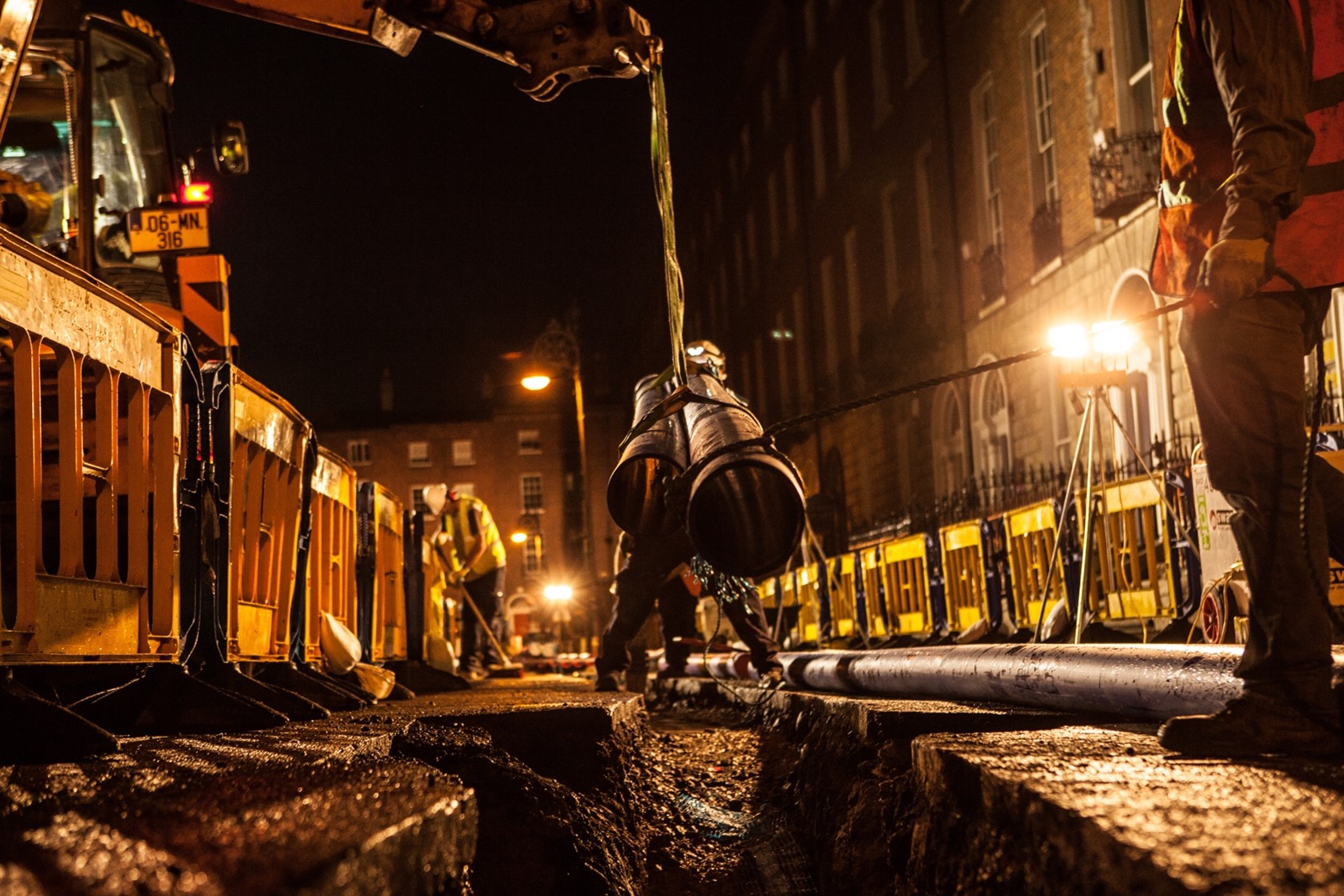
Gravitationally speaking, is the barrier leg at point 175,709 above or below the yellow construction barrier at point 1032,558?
below

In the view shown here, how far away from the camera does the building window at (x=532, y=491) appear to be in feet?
203

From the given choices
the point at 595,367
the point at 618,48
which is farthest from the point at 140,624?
the point at 595,367

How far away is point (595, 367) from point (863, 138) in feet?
116

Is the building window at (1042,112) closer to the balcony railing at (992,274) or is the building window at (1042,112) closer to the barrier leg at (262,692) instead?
the balcony railing at (992,274)

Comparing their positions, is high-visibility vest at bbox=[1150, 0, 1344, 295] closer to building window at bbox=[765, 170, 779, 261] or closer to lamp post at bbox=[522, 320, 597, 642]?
lamp post at bbox=[522, 320, 597, 642]

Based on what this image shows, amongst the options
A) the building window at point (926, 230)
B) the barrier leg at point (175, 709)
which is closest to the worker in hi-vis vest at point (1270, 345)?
the barrier leg at point (175, 709)

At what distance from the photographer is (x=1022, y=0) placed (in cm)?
1864

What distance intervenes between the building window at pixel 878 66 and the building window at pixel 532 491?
3825cm

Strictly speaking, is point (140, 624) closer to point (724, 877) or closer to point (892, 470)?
point (724, 877)

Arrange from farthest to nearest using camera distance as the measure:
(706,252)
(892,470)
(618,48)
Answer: (706,252) → (892,470) → (618,48)

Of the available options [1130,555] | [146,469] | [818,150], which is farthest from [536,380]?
[818,150]

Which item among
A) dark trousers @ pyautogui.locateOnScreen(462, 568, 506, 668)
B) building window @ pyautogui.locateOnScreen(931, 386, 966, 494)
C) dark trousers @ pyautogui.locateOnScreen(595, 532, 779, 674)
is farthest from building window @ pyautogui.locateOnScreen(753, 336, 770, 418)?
dark trousers @ pyautogui.locateOnScreen(595, 532, 779, 674)

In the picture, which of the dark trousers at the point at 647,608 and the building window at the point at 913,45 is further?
the building window at the point at 913,45

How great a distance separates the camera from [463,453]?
6278 cm
